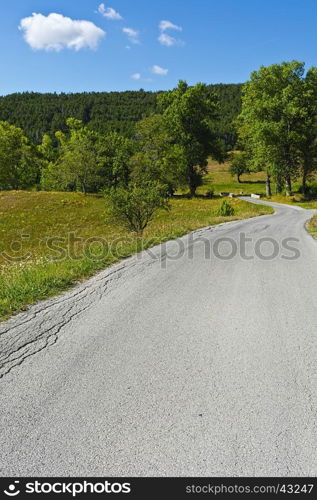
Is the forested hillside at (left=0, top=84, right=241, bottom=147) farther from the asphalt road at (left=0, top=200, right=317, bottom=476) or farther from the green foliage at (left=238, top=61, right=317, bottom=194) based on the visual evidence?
the asphalt road at (left=0, top=200, right=317, bottom=476)

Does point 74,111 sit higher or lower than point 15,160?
higher

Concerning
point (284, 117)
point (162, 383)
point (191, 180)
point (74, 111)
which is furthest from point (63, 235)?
point (74, 111)

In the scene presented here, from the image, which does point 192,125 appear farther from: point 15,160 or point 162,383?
point 162,383

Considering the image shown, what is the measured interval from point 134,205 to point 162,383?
15.9 meters

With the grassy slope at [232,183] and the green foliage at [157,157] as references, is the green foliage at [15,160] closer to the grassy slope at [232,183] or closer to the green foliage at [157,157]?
the green foliage at [157,157]

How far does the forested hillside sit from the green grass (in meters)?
92.8

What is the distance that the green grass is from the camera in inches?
284

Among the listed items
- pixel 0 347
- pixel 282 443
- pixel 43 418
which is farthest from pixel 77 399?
pixel 282 443

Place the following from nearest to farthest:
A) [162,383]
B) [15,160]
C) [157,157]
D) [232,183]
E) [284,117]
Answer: [162,383], [284,117], [157,157], [15,160], [232,183]

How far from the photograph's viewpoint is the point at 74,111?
169500mm

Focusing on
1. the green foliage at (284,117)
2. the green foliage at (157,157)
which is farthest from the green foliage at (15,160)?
the green foliage at (284,117)

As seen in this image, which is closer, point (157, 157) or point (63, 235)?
point (63, 235)

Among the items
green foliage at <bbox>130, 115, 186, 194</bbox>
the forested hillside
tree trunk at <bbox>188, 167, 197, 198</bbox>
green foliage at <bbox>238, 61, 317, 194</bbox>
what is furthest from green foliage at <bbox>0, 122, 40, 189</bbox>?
the forested hillside

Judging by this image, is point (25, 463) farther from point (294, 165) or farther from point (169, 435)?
point (294, 165)
